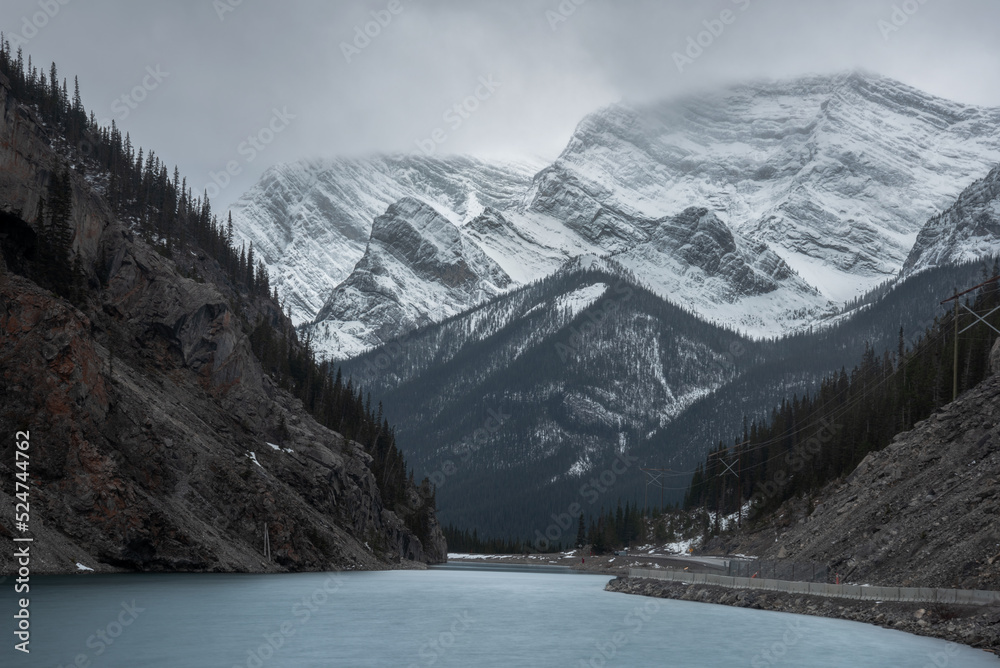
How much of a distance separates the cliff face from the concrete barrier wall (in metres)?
34.8

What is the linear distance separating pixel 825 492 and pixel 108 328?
73.3 meters

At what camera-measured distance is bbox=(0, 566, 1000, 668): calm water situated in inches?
1608

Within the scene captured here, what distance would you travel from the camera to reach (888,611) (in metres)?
52.5

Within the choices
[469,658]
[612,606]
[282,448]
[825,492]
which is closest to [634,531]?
[825,492]

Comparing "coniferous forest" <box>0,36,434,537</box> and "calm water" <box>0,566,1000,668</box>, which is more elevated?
"coniferous forest" <box>0,36,434,537</box>

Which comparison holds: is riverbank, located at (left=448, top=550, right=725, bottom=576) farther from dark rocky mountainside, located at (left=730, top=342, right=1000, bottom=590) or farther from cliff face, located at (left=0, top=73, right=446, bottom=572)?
cliff face, located at (left=0, top=73, right=446, bottom=572)

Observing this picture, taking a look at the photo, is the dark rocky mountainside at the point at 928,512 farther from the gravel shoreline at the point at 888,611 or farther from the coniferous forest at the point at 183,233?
the coniferous forest at the point at 183,233

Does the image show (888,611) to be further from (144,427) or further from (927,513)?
(144,427)

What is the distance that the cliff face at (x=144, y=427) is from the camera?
65188mm

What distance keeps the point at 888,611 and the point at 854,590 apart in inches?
185

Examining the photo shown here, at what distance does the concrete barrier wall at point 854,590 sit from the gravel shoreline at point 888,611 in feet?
1.33

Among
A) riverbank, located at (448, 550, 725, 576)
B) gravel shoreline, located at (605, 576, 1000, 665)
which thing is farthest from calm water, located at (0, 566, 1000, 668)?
riverbank, located at (448, 550, 725, 576)

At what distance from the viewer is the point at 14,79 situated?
11988 centimetres

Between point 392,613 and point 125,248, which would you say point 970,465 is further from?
point 125,248
